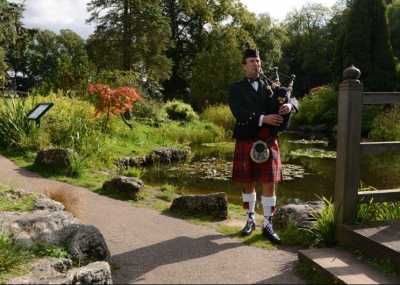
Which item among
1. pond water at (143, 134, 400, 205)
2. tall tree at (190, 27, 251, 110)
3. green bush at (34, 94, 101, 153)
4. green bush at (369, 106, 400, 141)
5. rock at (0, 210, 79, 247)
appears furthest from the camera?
tall tree at (190, 27, 251, 110)

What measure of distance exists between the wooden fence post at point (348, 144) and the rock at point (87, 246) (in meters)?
2.13

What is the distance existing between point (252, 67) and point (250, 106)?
40 cm

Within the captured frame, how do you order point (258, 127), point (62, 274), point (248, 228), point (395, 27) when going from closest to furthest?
point (62, 274) < point (258, 127) < point (248, 228) < point (395, 27)

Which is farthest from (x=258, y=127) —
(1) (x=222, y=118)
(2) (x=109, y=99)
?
(1) (x=222, y=118)

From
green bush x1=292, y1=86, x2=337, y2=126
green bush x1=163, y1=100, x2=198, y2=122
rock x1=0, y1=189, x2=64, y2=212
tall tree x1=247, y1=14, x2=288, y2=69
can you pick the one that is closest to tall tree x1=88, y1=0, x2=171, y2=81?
green bush x1=163, y1=100, x2=198, y2=122

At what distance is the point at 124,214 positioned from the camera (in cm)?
554

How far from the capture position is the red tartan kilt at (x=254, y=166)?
4.59m

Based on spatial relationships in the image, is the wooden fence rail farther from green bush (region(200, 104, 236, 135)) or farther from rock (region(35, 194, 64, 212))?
green bush (region(200, 104, 236, 135))

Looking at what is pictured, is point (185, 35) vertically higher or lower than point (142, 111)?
higher

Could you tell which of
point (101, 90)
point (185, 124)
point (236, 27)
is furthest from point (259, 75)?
point (236, 27)

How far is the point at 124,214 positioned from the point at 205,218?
3.21ft

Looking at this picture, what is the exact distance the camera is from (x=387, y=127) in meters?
15.1

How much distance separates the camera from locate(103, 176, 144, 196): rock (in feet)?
21.3

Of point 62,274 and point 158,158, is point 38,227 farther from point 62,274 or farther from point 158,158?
point 158,158
